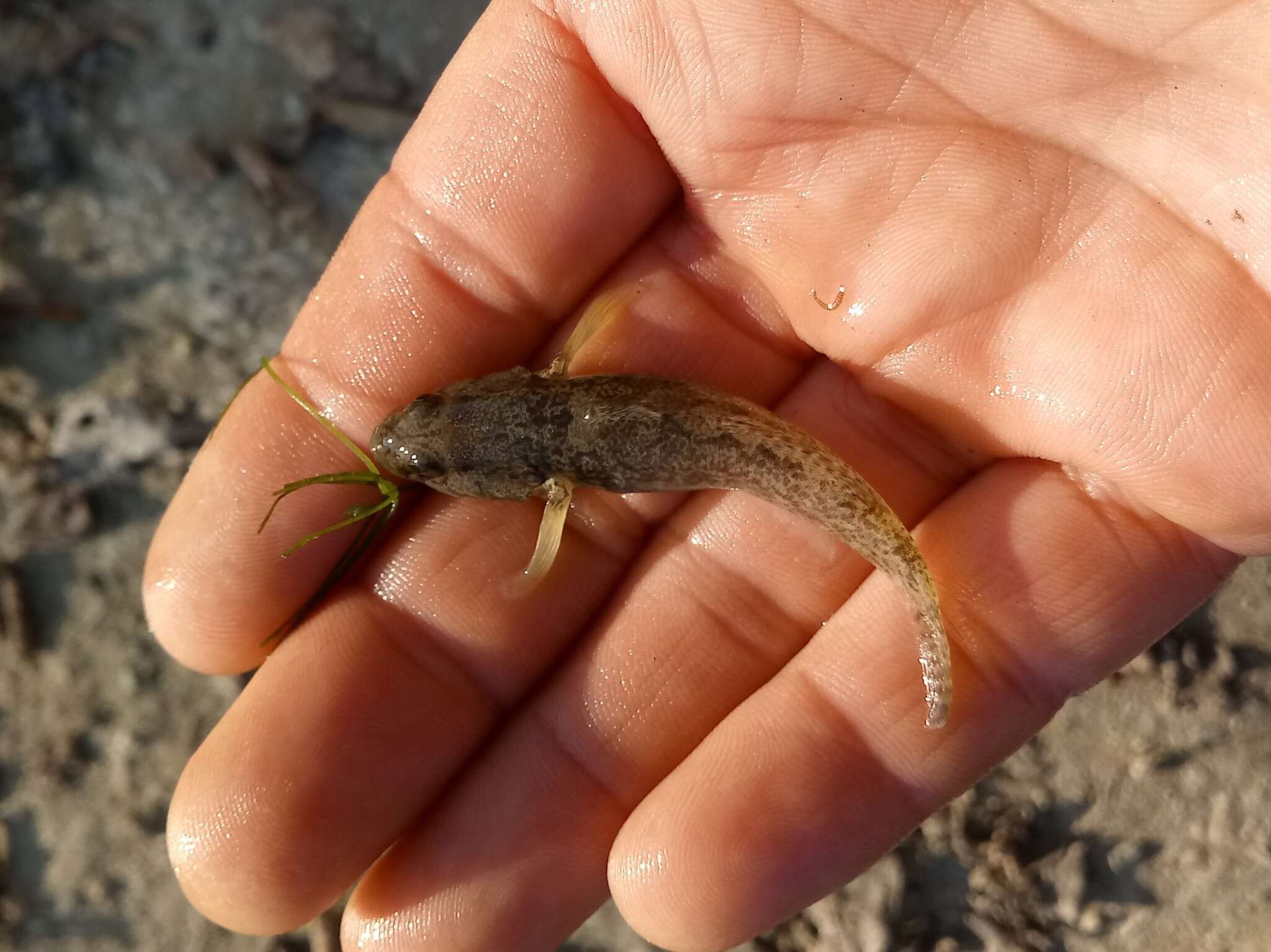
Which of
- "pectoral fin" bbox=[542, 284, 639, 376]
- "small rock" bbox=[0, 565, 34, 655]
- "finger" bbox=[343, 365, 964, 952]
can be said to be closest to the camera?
"finger" bbox=[343, 365, 964, 952]

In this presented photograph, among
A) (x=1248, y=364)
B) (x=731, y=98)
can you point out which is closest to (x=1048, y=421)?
(x=1248, y=364)

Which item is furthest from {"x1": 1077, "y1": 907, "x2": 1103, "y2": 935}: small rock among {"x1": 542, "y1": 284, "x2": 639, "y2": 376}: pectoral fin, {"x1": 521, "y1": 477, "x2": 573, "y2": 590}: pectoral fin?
{"x1": 542, "y1": 284, "x2": 639, "y2": 376}: pectoral fin

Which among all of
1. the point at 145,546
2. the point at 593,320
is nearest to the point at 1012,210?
the point at 593,320

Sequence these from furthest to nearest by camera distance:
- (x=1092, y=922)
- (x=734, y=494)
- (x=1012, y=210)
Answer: (x=1092, y=922) < (x=734, y=494) < (x=1012, y=210)

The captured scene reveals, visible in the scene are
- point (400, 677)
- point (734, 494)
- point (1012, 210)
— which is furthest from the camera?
point (734, 494)

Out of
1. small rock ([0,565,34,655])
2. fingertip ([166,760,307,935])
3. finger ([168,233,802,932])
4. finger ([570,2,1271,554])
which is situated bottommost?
small rock ([0,565,34,655])

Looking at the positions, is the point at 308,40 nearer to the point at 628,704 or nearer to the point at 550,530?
the point at 550,530

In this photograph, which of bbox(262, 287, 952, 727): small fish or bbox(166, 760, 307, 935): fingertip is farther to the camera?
bbox(262, 287, 952, 727): small fish

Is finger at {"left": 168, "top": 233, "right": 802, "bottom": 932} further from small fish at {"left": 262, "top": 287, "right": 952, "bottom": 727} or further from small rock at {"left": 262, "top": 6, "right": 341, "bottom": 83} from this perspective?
small rock at {"left": 262, "top": 6, "right": 341, "bottom": 83}

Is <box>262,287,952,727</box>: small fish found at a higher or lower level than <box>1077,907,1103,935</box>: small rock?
higher
